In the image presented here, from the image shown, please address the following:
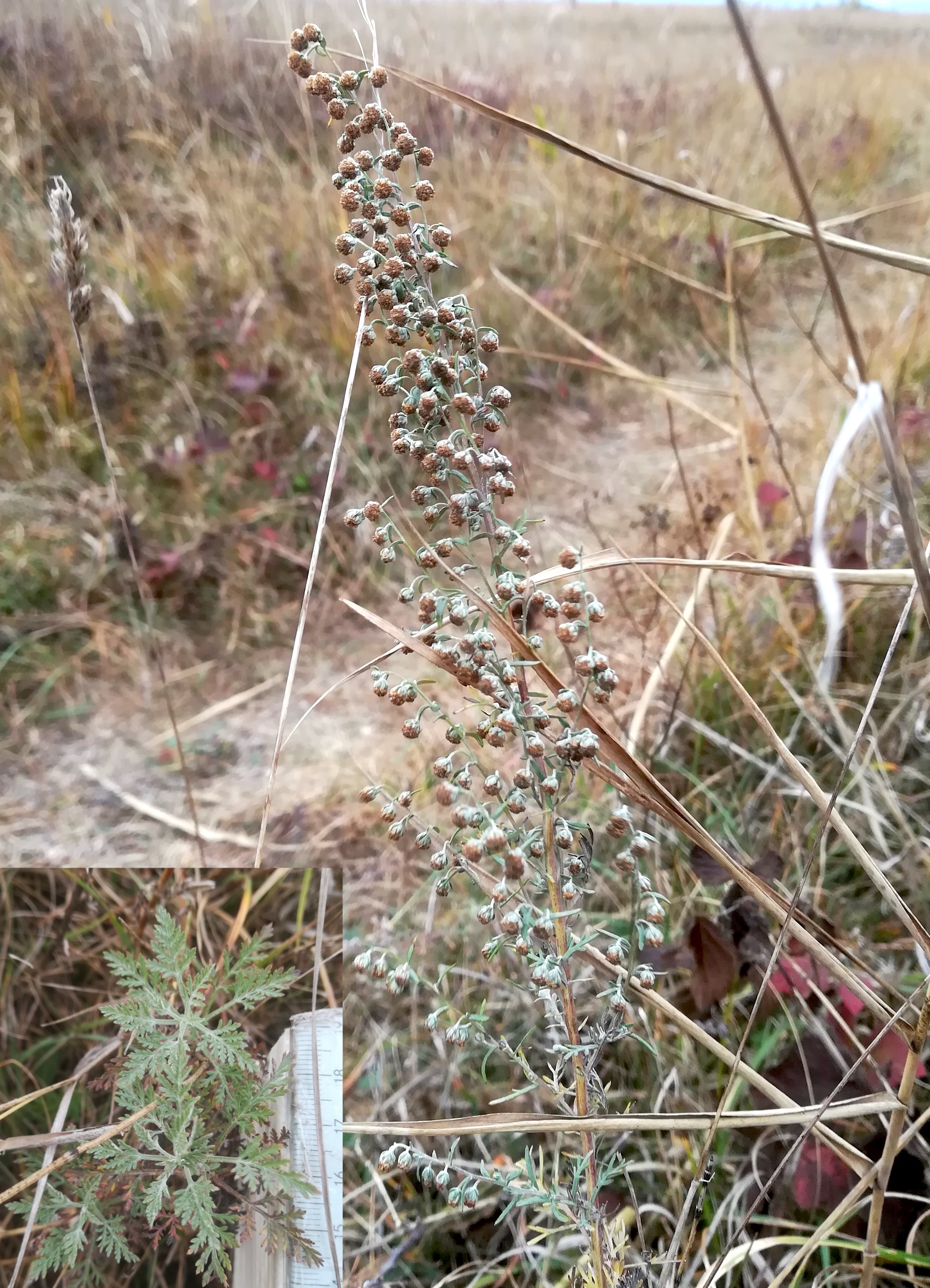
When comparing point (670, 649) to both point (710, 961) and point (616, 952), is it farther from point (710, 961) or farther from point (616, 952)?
point (616, 952)

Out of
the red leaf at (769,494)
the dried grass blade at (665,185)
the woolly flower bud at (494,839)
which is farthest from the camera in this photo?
the red leaf at (769,494)

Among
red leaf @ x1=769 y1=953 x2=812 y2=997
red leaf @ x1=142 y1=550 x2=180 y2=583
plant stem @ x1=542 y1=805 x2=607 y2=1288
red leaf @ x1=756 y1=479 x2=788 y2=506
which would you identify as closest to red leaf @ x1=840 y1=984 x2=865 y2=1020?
red leaf @ x1=769 y1=953 x2=812 y2=997

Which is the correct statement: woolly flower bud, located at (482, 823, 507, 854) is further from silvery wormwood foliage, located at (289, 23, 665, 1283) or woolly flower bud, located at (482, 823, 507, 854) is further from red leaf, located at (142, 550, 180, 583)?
red leaf, located at (142, 550, 180, 583)

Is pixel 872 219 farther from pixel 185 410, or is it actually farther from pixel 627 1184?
pixel 627 1184

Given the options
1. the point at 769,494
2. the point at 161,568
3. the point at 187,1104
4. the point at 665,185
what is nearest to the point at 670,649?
the point at 769,494

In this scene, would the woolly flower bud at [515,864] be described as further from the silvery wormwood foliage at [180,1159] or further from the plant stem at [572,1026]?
the silvery wormwood foliage at [180,1159]

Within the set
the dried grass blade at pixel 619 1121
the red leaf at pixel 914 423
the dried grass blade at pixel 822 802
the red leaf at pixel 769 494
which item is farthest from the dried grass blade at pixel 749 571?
the red leaf at pixel 914 423

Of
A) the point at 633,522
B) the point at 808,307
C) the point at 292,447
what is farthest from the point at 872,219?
the point at 292,447
